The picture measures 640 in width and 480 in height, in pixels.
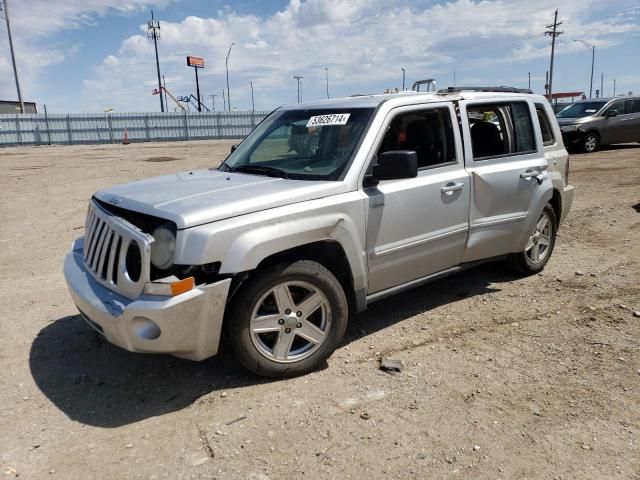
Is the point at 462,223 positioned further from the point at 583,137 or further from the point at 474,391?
the point at 583,137

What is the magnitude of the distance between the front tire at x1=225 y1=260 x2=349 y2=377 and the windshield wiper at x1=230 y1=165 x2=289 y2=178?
32.0 inches

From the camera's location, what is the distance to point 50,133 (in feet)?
124

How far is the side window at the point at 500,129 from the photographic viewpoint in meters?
4.62

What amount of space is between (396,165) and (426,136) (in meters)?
0.83

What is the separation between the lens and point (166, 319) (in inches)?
115

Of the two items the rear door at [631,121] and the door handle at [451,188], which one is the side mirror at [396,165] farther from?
the rear door at [631,121]

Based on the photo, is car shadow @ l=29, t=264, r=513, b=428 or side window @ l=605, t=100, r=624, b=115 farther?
side window @ l=605, t=100, r=624, b=115

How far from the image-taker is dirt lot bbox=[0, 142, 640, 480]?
2711 mm

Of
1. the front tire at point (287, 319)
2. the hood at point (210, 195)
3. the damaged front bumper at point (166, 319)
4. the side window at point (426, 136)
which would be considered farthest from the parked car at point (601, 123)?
the damaged front bumper at point (166, 319)

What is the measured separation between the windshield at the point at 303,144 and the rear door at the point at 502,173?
1.09 m

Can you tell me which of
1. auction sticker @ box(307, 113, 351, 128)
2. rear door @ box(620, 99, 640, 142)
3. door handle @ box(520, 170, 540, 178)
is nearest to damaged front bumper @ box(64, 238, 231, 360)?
auction sticker @ box(307, 113, 351, 128)

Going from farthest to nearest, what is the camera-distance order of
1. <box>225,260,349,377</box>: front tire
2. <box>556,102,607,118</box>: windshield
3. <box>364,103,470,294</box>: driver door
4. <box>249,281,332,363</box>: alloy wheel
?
<box>556,102,607,118</box>: windshield
<box>364,103,470,294</box>: driver door
<box>249,281,332,363</box>: alloy wheel
<box>225,260,349,377</box>: front tire

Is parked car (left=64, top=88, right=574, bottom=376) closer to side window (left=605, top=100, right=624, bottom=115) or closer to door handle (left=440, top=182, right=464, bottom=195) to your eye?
door handle (left=440, top=182, right=464, bottom=195)

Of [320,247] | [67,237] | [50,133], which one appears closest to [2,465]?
[320,247]
